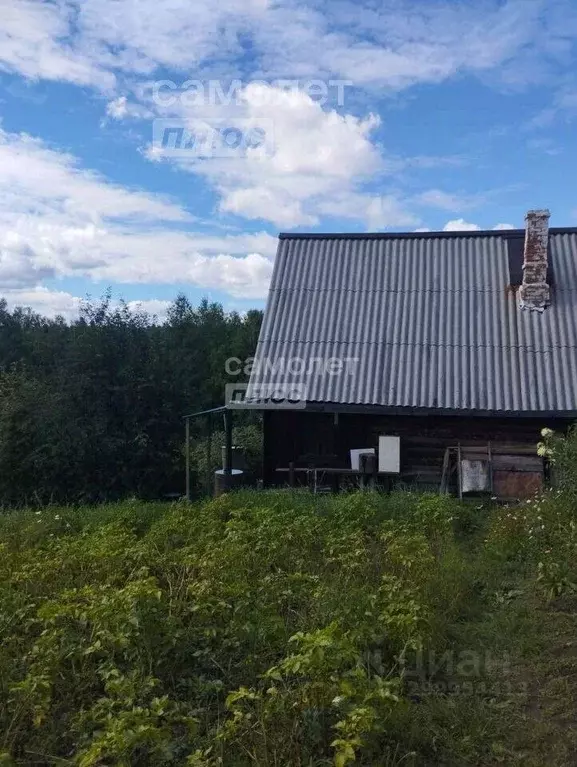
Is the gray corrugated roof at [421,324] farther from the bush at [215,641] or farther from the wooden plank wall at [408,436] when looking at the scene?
the bush at [215,641]

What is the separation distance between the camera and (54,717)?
3730 millimetres

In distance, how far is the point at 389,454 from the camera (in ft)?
33.9

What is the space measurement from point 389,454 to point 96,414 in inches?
217

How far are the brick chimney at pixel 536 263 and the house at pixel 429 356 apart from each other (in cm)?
→ 2

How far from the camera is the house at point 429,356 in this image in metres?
10.1

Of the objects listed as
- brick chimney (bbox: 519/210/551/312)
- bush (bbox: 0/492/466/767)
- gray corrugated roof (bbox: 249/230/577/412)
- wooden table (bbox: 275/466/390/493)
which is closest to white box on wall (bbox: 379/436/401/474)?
wooden table (bbox: 275/466/390/493)

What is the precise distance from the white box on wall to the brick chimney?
3586mm

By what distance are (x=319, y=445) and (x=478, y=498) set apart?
2.89m

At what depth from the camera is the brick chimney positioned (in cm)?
1141

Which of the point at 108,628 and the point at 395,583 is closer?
the point at 108,628

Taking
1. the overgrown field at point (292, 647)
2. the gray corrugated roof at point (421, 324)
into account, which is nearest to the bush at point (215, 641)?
the overgrown field at point (292, 647)

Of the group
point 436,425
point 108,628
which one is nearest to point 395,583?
point 108,628

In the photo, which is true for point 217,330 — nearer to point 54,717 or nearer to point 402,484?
point 402,484

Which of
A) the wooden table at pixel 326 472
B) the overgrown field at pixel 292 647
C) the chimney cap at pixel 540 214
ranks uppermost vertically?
the chimney cap at pixel 540 214
